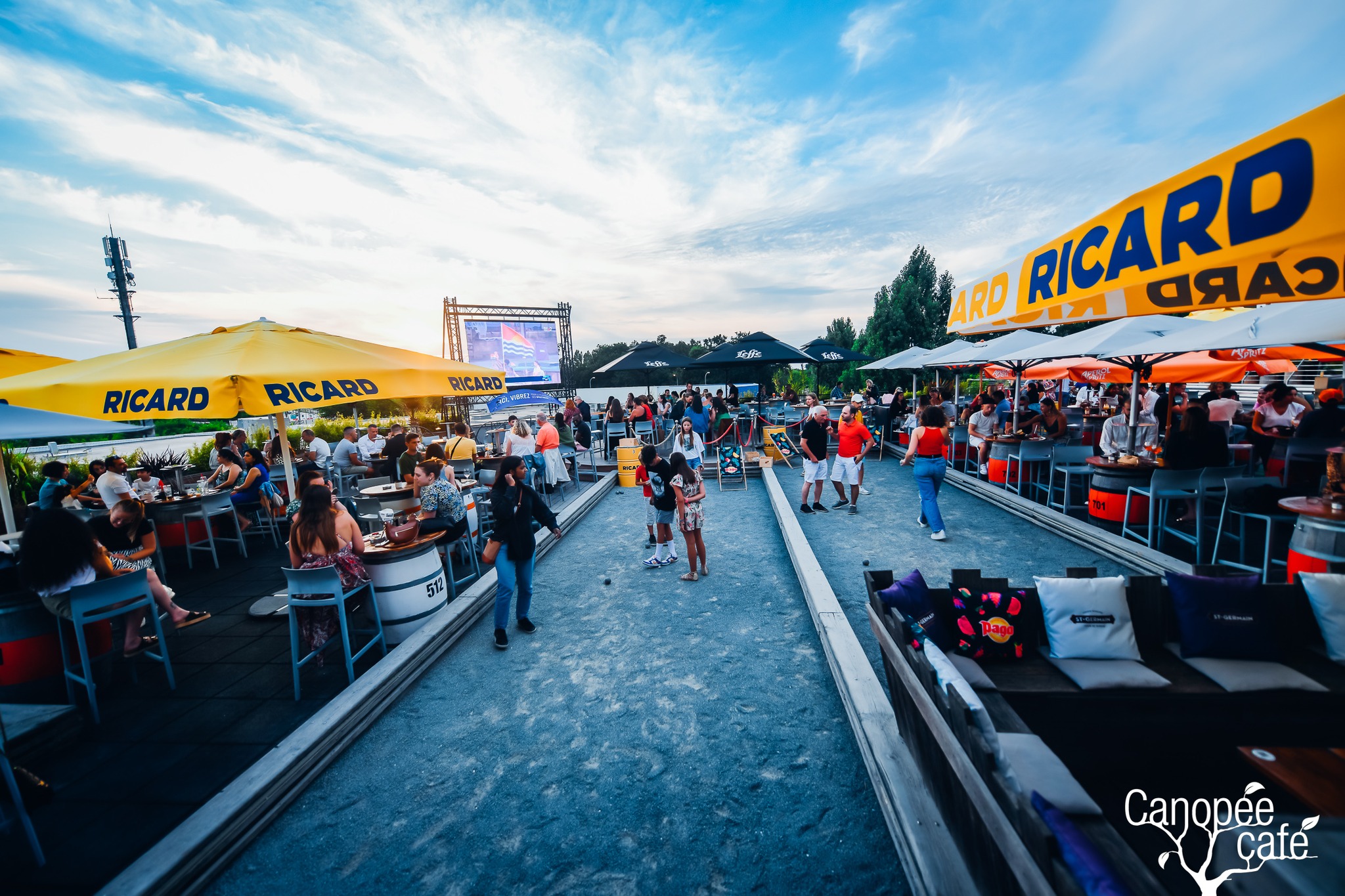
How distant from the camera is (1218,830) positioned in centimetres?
193

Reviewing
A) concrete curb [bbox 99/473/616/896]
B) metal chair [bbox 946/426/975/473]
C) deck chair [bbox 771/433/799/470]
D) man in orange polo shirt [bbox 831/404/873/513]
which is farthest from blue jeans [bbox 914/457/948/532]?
concrete curb [bbox 99/473/616/896]

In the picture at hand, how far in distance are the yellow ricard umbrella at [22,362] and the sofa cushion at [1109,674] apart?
986cm

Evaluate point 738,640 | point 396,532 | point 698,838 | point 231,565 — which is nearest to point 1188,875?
point 698,838

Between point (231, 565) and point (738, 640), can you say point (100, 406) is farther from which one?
point (738, 640)

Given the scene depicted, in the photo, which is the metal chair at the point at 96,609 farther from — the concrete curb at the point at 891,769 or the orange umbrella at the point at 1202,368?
the orange umbrella at the point at 1202,368

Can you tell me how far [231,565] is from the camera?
727 cm

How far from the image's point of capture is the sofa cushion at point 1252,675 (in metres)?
2.82

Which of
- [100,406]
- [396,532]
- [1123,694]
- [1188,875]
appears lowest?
[1188,875]

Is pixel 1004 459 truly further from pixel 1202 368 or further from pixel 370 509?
pixel 370 509

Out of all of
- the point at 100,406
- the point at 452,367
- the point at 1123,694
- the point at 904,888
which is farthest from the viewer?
the point at 452,367

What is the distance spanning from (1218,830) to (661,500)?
4.88 metres

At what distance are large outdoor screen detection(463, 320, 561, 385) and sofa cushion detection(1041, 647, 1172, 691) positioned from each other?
27396 millimetres

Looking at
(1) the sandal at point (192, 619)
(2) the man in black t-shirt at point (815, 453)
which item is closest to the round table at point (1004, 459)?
(2) the man in black t-shirt at point (815, 453)

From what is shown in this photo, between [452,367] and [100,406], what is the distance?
2927 millimetres
